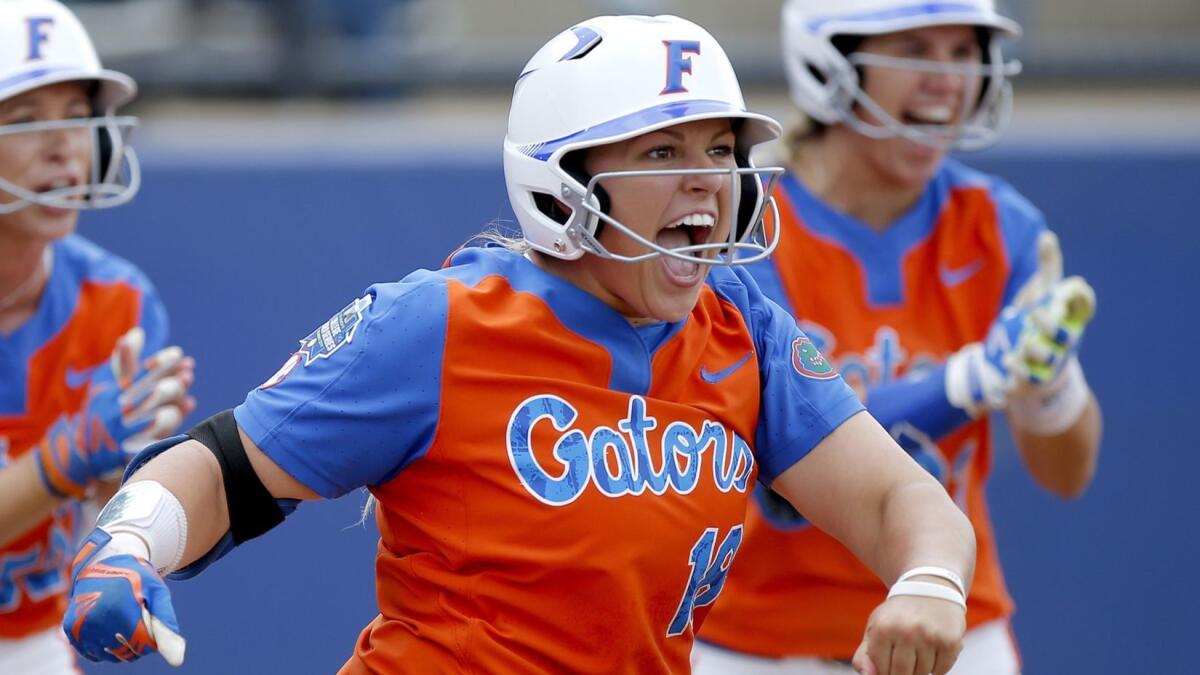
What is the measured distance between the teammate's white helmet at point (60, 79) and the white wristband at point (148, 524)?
129cm

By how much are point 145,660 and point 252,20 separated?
214 cm

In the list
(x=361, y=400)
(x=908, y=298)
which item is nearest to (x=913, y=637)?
(x=361, y=400)

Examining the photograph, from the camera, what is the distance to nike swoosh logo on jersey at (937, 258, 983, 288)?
151 inches

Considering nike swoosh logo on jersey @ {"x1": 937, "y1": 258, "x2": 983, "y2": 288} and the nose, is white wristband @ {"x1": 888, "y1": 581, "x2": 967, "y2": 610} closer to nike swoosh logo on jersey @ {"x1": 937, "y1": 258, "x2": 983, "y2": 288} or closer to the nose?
the nose

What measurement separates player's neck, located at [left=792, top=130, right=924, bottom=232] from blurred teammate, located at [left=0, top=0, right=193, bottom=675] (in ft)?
4.58

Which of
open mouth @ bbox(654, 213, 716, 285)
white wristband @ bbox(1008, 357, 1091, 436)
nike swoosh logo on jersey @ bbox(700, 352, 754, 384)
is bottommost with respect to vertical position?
white wristband @ bbox(1008, 357, 1091, 436)

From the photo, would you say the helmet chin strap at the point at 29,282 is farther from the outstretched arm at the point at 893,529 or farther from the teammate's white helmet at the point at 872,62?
the outstretched arm at the point at 893,529

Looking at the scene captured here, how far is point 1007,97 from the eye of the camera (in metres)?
4.06

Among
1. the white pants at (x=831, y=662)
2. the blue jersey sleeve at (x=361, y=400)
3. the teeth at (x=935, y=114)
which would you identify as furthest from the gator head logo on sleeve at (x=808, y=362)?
the teeth at (x=935, y=114)

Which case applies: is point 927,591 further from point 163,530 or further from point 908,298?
point 908,298

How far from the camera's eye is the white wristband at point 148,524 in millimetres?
2270

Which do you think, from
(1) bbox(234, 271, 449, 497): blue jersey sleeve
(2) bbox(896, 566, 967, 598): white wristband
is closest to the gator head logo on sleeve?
(2) bbox(896, 566, 967, 598): white wristband

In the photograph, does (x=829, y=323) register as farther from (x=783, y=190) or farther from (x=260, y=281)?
(x=260, y=281)

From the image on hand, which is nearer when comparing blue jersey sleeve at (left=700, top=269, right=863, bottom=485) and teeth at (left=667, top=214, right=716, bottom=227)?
teeth at (left=667, top=214, right=716, bottom=227)
